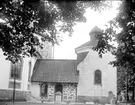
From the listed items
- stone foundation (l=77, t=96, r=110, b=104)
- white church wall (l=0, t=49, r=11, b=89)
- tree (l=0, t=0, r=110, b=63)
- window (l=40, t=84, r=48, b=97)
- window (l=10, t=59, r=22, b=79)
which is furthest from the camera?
window (l=40, t=84, r=48, b=97)

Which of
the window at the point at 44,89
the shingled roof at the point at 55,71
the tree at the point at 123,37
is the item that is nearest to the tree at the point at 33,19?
the tree at the point at 123,37

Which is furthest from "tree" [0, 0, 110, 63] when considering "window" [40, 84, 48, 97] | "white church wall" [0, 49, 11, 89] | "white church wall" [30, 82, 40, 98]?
"window" [40, 84, 48, 97]

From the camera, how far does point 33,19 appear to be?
38.3 feet

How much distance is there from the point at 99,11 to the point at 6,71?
19357 mm

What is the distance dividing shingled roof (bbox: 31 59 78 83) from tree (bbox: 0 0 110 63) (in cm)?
1970

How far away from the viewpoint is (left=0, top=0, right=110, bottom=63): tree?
1056 centimetres

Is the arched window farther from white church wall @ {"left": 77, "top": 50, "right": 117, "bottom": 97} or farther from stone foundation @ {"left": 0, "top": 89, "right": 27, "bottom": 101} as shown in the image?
stone foundation @ {"left": 0, "top": 89, "right": 27, "bottom": 101}

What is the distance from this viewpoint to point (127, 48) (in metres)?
14.3

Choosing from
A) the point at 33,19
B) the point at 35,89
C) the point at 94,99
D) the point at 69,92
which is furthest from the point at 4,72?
the point at 33,19

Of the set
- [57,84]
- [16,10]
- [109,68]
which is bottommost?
[57,84]

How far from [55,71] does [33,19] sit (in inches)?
888

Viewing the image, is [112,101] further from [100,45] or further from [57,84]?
[100,45]

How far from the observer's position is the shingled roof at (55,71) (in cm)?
3212

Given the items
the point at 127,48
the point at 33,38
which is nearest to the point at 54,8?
the point at 33,38
